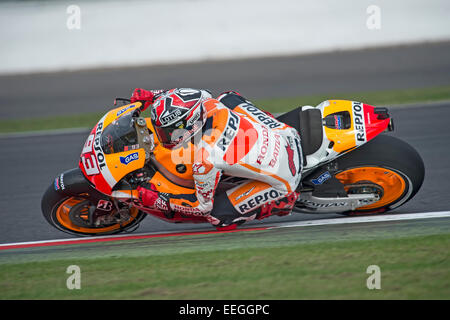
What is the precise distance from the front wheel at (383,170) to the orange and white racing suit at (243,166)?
1.66 ft

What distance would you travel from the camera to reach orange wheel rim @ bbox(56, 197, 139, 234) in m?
4.71

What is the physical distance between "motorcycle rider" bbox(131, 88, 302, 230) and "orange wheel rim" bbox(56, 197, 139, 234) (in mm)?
640

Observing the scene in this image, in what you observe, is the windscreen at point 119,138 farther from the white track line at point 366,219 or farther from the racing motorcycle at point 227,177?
the white track line at point 366,219

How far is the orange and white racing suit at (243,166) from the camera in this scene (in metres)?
4.25

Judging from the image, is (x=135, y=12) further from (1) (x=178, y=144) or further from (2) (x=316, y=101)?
(1) (x=178, y=144)

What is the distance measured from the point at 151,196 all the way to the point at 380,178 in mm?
1951

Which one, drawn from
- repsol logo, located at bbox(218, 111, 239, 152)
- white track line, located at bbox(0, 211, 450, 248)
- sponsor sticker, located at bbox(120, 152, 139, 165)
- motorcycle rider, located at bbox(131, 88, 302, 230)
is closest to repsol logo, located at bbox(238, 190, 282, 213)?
motorcycle rider, located at bbox(131, 88, 302, 230)

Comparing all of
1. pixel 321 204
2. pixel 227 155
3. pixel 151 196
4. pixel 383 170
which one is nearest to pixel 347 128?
pixel 383 170

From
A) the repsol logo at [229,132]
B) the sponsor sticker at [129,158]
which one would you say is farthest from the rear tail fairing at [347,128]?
the sponsor sticker at [129,158]

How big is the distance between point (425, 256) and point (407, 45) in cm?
1088

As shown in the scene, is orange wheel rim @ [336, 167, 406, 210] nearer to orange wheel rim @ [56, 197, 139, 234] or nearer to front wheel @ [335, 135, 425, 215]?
front wheel @ [335, 135, 425, 215]

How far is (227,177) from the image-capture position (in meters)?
4.66

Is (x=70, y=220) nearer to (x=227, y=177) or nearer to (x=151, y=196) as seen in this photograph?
(x=151, y=196)
